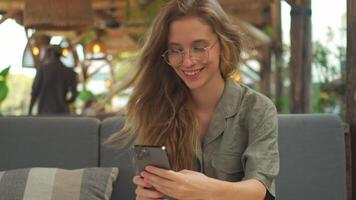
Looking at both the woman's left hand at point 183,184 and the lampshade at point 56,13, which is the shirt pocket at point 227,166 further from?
the lampshade at point 56,13

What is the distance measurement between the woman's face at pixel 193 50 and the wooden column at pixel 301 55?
4.82 feet

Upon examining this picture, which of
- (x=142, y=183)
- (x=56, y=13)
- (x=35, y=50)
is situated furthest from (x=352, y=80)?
(x=35, y=50)

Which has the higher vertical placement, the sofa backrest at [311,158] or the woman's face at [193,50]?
the woman's face at [193,50]

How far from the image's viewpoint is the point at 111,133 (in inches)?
105

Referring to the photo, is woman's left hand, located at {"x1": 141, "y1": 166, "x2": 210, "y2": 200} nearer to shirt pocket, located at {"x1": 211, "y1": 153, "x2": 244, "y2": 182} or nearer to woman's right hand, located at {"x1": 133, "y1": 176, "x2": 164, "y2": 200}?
woman's right hand, located at {"x1": 133, "y1": 176, "x2": 164, "y2": 200}

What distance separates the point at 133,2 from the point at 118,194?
4206 mm

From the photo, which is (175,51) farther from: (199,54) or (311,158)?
(311,158)

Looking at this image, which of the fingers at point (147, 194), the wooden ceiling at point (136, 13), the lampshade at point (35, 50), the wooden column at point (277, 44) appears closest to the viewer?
the fingers at point (147, 194)

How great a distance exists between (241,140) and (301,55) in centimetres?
176

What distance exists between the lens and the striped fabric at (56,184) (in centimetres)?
245

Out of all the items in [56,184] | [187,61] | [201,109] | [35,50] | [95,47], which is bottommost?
[56,184]

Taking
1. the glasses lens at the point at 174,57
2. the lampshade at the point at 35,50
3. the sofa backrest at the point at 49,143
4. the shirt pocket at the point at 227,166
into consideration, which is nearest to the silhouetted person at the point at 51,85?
the lampshade at the point at 35,50

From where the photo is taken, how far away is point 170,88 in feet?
6.75

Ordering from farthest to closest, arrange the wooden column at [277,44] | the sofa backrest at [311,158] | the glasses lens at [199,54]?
1. the wooden column at [277,44]
2. the sofa backrest at [311,158]
3. the glasses lens at [199,54]
